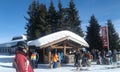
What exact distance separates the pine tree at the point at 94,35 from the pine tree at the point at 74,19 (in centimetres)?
309

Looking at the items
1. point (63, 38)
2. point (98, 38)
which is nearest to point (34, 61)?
point (63, 38)

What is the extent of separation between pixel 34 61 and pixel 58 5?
26.5m

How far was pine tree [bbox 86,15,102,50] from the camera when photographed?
151 feet

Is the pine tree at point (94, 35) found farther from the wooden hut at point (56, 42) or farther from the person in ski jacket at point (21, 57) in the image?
the person in ski jacket at point (21, 57)

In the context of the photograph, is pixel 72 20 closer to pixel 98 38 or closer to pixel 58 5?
pixel 58 5

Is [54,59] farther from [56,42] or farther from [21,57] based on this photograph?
[21,57]

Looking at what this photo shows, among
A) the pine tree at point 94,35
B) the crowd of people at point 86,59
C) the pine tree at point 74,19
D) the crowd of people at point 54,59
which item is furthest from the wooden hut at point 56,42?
the pine tree at point 74,19

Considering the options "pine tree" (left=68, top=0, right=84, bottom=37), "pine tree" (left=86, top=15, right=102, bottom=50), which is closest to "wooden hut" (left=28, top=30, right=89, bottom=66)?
"pine tree" (left=86, top=15, right=102, bottom=50)

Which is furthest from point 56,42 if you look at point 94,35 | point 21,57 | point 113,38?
point 113,38

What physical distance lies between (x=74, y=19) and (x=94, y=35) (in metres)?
6.58

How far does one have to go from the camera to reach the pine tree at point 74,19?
166 ft

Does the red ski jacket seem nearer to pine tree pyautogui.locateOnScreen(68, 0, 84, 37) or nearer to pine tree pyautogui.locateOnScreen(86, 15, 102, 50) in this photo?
pine tree pyautogui.locateOnScreen(86, 15, 102, 50)

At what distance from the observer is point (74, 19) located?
5150 centimetres

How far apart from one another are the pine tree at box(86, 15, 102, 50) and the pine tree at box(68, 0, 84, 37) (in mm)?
3095
